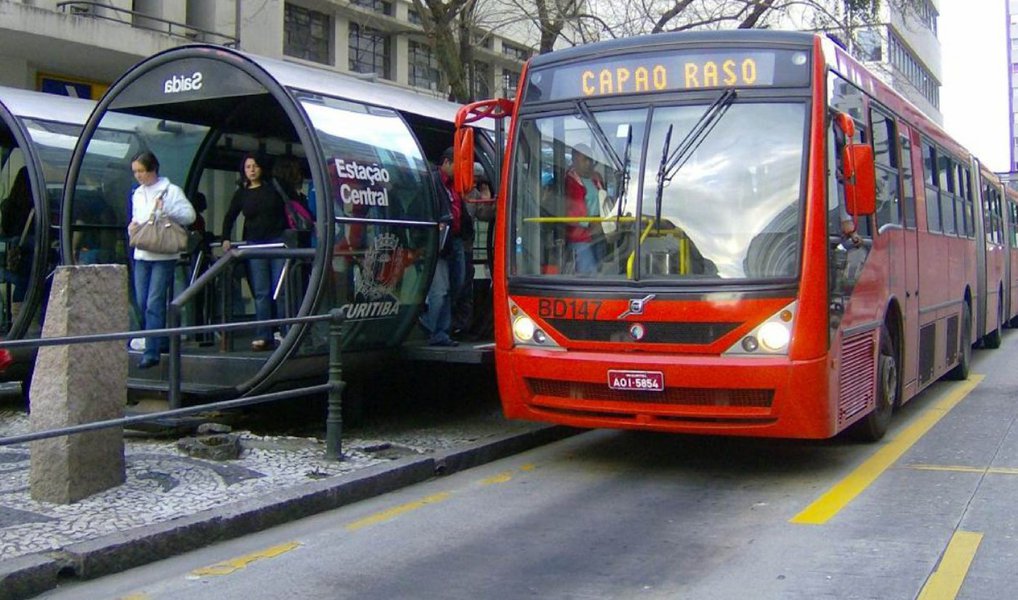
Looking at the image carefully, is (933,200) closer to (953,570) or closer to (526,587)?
(953,570)

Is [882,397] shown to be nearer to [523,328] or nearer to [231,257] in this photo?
[523,328]

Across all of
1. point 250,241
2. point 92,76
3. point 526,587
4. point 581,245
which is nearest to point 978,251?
point 581,245

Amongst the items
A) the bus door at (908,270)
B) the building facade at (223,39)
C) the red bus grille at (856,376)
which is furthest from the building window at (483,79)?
the red bus grille at (856,376)

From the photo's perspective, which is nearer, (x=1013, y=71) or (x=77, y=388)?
(x=77, y=388)

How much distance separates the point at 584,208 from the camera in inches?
308

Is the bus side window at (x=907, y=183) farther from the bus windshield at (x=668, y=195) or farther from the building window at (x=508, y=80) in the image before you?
the building window at (x=508, y=80)

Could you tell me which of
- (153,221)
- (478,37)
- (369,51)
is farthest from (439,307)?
(369,51)

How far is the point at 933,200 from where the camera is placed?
11.3m

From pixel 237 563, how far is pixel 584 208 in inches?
137

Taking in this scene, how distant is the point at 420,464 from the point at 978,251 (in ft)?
31.7

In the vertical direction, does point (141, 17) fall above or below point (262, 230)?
above

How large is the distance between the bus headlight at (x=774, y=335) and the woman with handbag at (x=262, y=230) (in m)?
4.27

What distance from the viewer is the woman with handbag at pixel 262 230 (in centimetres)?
953

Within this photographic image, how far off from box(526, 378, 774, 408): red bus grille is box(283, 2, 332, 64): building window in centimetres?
2061
